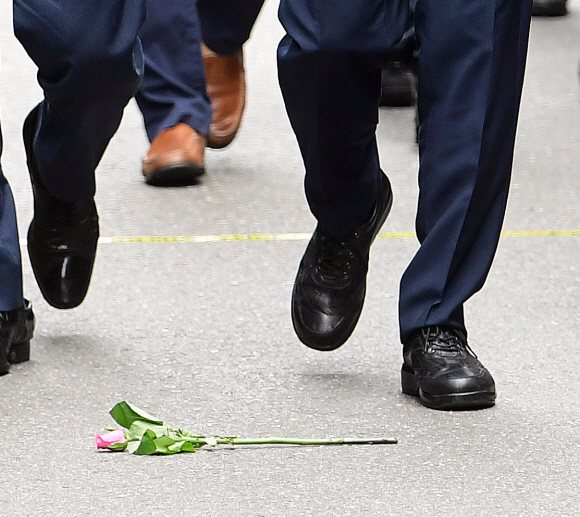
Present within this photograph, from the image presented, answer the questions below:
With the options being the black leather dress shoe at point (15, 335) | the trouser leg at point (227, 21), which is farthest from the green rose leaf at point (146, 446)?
the trouser leg at point (227, 21)

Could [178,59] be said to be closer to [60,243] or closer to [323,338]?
[60,243]

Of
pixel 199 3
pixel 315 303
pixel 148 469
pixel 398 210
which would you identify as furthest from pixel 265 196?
pixel 148 469

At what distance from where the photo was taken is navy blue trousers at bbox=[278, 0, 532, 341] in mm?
2463

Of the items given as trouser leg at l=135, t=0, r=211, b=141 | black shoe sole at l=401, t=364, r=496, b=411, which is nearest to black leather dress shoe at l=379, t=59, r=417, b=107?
trouser leg at l=135, t=0, r=211, b=141

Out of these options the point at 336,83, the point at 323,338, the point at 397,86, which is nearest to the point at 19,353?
the point at 323,338

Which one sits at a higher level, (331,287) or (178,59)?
(331,287)

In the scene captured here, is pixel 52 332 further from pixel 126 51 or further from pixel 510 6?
pixel 510 6

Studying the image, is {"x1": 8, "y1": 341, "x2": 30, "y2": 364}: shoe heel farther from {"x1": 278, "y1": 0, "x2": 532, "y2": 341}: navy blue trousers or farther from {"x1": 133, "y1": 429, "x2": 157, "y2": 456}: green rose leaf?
{"x1": 278, "y1": 0, "x2": 532, "y2": 341}: navy blue trousers

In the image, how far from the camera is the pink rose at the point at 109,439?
2320mm

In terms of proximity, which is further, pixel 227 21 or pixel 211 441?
pixel 227 21

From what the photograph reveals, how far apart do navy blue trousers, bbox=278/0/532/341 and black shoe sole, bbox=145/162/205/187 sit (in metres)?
1.70

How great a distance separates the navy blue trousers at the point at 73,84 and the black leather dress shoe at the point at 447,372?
2.28 ft

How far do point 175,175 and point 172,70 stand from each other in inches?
14.2

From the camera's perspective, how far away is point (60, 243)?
2.92 m
